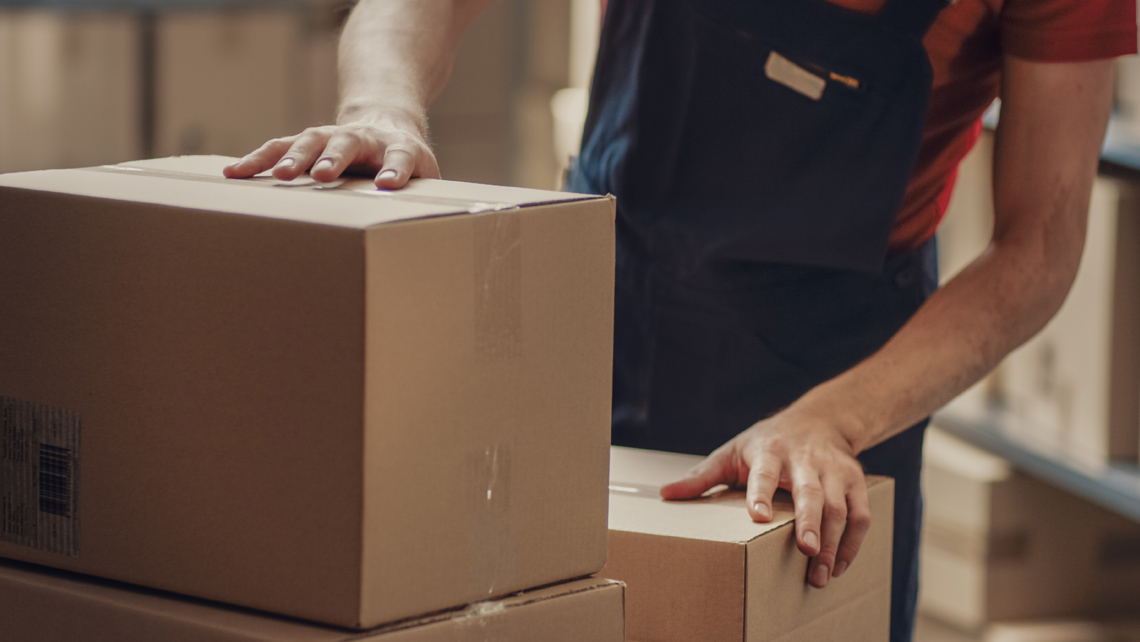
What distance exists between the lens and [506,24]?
3504 mm

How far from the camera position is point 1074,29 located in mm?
1054

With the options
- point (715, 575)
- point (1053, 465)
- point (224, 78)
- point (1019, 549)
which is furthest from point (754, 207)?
point (224, 78)

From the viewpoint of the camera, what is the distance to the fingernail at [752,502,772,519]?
845 mm

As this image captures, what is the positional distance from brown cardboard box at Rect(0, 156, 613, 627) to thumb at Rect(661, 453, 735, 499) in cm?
16

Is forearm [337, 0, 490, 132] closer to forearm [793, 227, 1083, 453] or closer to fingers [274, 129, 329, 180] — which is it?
fingers [274, 129, 329, 180]

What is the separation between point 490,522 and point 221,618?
146 millimetres

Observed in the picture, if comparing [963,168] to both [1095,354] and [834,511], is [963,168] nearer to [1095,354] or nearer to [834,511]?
[1095,354]

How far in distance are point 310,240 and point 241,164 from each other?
0.56 ft

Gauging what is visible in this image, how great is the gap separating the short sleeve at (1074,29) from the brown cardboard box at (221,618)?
2.02 feet

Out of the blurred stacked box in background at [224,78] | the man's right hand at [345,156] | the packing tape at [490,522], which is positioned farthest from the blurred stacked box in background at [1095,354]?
the blurred stacked box in background at [224,78]

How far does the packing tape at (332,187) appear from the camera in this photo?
678 mm

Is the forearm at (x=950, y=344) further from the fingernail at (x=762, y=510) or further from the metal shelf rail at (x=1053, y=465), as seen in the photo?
the metal shelf rail at (x=1053, y=465)

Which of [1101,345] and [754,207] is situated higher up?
[754,207]

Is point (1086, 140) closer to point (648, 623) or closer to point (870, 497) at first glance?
point (870, 497)
